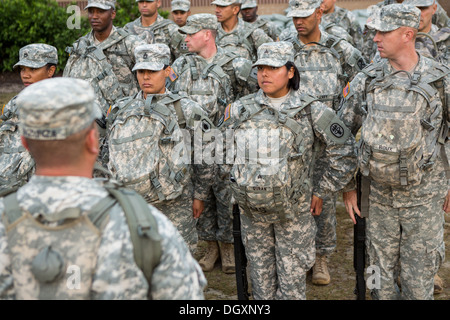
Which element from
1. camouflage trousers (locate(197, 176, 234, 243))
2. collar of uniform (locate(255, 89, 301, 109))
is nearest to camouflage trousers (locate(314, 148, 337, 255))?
camouflage trousers (locate(197, 176, 234, 243))

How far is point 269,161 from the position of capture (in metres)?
3.90

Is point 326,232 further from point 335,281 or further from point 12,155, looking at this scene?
point 12,155

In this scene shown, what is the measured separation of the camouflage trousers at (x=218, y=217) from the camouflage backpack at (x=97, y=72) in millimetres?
1316

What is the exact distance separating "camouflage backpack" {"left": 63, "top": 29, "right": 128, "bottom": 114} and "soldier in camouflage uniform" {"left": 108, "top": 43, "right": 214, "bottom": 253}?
115 cm

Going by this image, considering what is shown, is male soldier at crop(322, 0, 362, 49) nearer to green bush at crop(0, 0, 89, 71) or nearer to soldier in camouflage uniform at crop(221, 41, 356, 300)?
soldier in camouflage uniform at crop(221, 41, 356, 300)

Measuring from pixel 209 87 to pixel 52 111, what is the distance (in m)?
3.53

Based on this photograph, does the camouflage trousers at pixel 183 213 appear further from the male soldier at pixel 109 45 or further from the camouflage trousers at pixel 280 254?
the male soldier at pixel 109 45

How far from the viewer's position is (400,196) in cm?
411

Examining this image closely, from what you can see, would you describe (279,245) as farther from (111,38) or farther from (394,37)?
(111,38)

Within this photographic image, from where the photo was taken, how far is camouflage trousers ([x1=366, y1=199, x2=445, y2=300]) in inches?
162

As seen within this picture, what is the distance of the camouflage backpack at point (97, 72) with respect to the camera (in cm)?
557

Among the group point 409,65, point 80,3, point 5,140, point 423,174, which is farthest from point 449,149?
point 80,3

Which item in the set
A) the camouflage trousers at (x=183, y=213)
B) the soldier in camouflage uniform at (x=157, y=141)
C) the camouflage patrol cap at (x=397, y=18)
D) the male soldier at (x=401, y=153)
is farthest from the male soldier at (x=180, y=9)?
the camouflage patrol cap at (x=397, y=18)
